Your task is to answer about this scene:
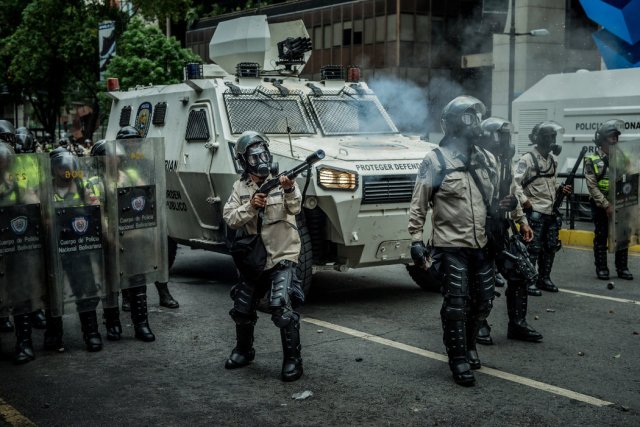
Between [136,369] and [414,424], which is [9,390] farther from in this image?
[414,424]

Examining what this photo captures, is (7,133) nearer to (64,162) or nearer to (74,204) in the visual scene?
(64,162)

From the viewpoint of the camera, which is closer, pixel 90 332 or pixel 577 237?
pixel 90 332

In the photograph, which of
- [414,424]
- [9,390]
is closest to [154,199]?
[9,390]

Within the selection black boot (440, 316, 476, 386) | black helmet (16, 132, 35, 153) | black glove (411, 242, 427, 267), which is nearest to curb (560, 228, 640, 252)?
black boot (440, 316, 476, 386)

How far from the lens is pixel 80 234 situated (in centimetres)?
698

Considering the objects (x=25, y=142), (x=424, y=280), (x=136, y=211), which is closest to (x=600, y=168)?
(x=424, y=280)

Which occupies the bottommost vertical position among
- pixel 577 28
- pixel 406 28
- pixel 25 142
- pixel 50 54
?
pixel 25 142

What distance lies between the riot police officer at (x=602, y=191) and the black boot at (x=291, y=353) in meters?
5.05

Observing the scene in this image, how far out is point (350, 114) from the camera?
10203 millimetres

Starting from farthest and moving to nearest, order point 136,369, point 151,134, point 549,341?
point 151,134 < point 549,341 < point 136,369

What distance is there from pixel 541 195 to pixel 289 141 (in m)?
3.12

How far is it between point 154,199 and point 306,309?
2.10 meters

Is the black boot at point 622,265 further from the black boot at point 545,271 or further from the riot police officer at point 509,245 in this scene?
the riot police officer at point 509,245

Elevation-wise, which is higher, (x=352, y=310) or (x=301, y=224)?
(x=301, y=224)
